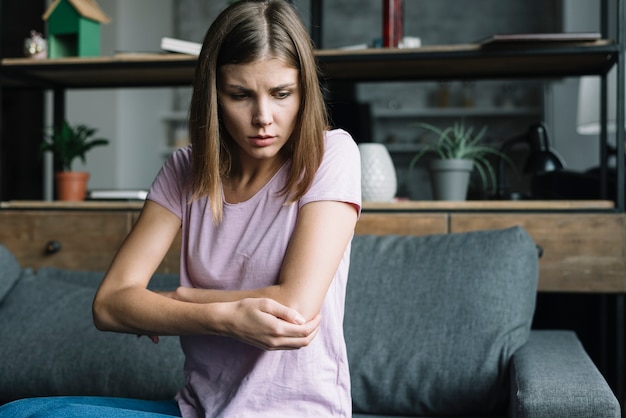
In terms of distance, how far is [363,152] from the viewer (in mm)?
2391

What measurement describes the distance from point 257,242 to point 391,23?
1314 mm

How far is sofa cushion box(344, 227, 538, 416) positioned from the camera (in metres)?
1.78

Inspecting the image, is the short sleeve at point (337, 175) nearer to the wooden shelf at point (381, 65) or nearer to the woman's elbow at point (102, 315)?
the woman's elbow at point (102, 315)

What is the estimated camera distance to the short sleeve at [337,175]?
1.28 metres

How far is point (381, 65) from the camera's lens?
2.49 m

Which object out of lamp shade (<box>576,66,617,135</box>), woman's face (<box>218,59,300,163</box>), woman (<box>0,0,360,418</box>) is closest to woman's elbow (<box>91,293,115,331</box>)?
woman (<box>0,0,360,418</box>)

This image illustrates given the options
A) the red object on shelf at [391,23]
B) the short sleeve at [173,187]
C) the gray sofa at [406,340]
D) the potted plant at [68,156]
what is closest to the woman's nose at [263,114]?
the short sleeve at [173,187]

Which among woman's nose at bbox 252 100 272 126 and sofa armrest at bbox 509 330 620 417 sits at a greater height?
woman's nose at bbox 252 100 272 126

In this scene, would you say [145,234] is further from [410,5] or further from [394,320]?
[410,5]

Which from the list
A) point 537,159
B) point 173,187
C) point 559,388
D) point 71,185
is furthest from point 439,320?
point 71,185

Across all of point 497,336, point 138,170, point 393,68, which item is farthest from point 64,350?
point 138,170

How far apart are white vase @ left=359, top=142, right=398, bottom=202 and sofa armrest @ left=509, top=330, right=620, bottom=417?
81 centimetres

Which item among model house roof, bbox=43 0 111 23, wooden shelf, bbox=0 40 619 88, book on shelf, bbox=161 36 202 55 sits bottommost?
wooden shelf, bbox=0 40 619 88

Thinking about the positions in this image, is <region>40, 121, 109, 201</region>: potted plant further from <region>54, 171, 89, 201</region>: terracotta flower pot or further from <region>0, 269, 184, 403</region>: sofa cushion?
<region>0, 269, 184, 403</region>: sofa cushion
